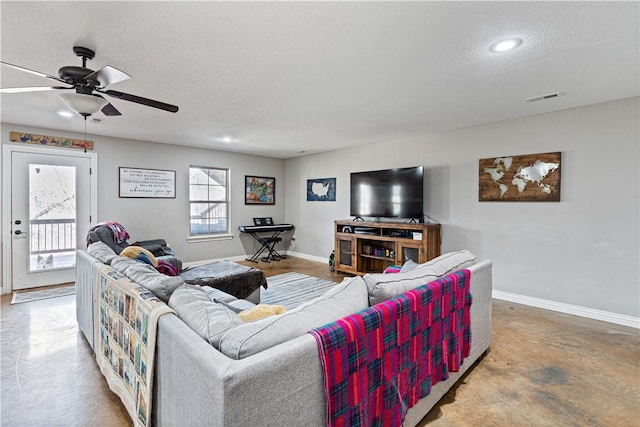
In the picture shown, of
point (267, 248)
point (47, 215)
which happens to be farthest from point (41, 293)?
point (267, 248)

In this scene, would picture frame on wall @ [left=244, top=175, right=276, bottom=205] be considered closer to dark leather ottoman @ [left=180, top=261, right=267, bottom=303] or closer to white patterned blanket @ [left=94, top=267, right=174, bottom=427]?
dark leather ottoman @ [left=180, top=261, right=267, bottom=303]

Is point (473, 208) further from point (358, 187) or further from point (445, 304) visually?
point (445, 304)

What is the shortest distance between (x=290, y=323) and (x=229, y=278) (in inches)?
83.1

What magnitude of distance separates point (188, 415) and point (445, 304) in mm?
1458

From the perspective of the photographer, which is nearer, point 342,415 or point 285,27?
point 342,415

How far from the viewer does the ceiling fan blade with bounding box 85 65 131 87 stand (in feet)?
6.05

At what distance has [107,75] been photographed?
1.91 m

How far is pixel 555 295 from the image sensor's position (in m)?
3.58

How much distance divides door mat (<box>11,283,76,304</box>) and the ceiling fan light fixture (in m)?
3.05

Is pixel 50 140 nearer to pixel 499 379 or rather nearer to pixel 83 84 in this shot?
pixel 83 84

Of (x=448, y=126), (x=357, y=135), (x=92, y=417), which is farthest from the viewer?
(x=357, y=135)

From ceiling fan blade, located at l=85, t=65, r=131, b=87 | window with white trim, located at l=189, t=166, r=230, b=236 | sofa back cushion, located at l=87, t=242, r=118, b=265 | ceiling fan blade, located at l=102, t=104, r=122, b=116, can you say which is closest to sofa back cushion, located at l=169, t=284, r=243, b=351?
sofa back cushion, located at l=87, t=242, r=118, b=265

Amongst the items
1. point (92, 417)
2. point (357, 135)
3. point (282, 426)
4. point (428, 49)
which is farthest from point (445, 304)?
point (357, 135)

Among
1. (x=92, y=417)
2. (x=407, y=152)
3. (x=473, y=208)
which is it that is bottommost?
(x=92, y=417)
